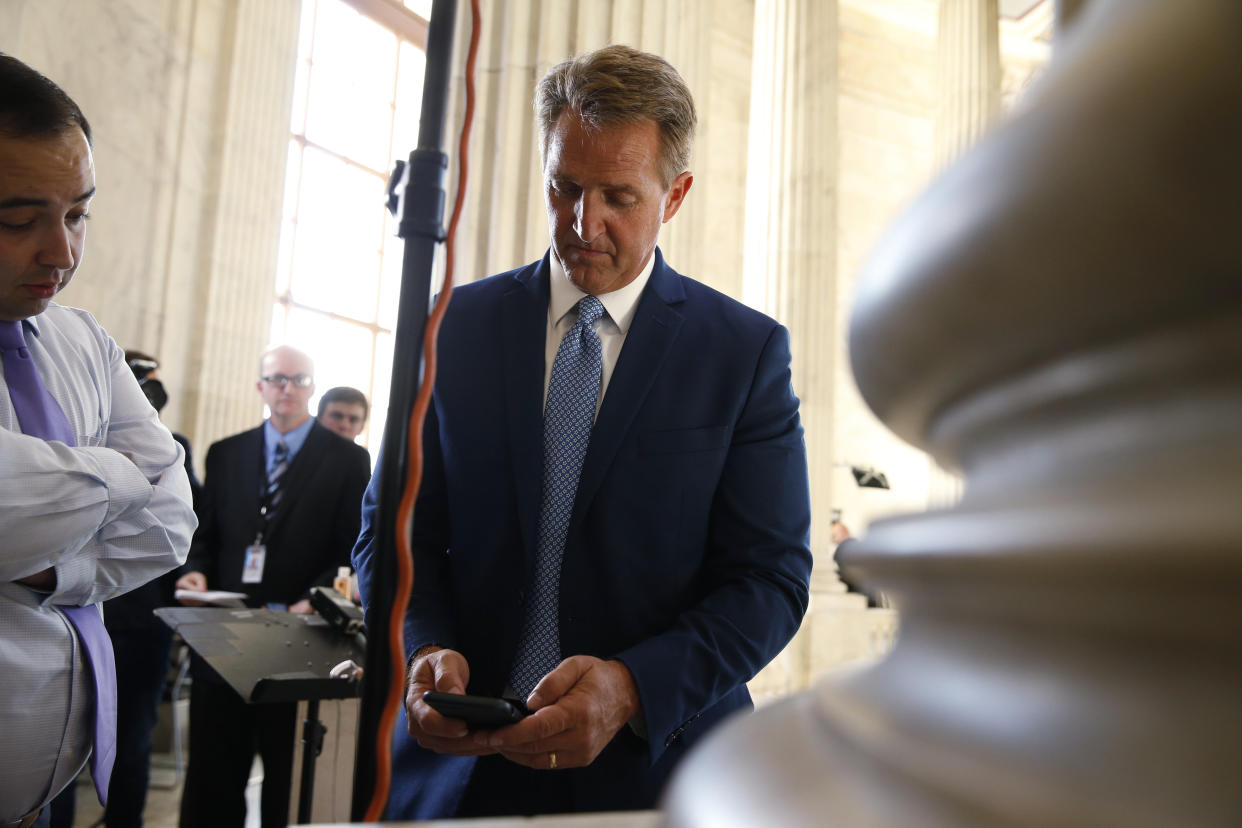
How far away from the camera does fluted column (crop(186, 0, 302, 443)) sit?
331 inches

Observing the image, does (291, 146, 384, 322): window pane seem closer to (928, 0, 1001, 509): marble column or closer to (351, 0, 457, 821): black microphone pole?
(928, 0, 1001, 509): marble column

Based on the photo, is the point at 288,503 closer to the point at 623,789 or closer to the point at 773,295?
the point at 623,789

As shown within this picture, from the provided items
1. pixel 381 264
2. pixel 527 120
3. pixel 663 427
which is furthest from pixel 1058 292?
pixel 381 264

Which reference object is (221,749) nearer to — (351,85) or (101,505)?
(101,505)

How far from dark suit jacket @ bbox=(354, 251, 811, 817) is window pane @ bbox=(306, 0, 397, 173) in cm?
1134

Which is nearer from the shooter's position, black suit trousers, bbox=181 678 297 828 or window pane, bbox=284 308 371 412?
black suit trousers, bbox=181 678 297 828

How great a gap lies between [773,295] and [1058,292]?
9558 mm

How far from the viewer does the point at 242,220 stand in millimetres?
8758

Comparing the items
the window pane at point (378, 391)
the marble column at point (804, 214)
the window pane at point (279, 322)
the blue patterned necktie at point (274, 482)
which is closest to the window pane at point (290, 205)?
the window pane at point (279, 322)

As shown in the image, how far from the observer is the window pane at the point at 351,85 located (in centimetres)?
1188

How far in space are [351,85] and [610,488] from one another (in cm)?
1209

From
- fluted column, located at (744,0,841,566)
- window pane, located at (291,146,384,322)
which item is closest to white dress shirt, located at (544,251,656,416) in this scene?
fluted column, located at (744,0,841,566)

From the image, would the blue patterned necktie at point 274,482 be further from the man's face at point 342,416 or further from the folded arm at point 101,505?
the folded arm at point 101,505

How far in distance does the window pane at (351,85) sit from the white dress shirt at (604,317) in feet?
36.7
